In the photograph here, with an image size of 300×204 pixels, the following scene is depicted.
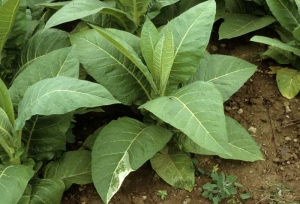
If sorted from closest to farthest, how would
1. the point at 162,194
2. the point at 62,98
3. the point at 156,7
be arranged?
the point at 62,98 < the point at 162,194 < the point at 156,7

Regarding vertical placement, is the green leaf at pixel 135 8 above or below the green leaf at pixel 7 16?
below

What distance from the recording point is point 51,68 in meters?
2.62

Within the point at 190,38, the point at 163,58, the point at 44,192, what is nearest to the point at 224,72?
the point at 190,38

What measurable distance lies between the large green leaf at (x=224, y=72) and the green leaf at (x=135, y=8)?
53cm

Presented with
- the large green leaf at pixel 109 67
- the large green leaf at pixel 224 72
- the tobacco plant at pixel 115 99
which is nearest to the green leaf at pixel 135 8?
the tobacco plant at pixel 115 99

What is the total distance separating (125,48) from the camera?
2.48m

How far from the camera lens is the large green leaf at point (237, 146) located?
2750 millimetres

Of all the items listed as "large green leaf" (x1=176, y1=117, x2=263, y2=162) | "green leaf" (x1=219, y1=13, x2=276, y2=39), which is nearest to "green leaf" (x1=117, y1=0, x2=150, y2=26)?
"green leaf" (x1=219, y1=13, x2=276, y2=39)

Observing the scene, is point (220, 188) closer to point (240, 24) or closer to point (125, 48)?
point (125, 48)

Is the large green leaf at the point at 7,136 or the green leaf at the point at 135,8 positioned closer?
the large green leaf at the point at 7,136

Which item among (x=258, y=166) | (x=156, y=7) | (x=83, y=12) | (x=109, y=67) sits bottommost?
(x=258, y=166)

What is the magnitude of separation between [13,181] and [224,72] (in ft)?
4.61

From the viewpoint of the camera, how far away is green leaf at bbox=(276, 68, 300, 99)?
10.4 ft

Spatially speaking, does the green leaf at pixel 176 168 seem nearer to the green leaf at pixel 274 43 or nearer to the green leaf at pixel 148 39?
the green leaf at pixel 148 39
